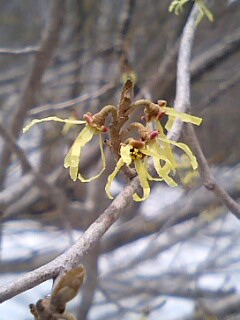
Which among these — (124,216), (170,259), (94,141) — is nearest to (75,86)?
(94,141)

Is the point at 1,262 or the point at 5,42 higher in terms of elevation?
the point at 5,42

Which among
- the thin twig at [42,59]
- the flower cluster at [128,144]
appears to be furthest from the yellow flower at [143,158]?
the thin twig at [42,59]

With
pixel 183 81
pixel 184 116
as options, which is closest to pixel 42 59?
pixel 183 81

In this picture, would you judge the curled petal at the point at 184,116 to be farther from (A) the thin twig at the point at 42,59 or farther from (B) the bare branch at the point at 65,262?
(A) the thin twig at the point at 42,59

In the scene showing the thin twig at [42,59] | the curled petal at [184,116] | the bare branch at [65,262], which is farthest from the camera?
the thin twig at [42,59]

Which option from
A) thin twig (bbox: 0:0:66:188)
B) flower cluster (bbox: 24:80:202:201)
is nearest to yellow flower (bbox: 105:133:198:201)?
flower cluster (bbox: 24:80:202:201)

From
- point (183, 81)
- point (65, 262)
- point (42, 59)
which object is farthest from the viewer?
point (42, 59)

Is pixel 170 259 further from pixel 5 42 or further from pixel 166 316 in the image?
pixel 5 42

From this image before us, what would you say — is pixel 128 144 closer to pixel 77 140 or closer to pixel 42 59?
pixel 77 140
